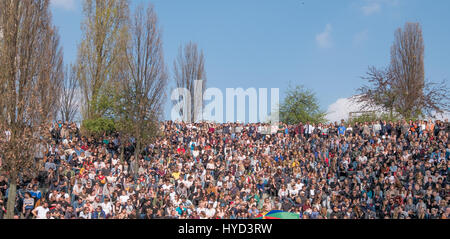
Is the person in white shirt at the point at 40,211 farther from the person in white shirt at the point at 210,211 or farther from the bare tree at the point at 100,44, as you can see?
the bare tree at the point at 100,44

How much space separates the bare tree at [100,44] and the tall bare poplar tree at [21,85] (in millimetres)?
13189

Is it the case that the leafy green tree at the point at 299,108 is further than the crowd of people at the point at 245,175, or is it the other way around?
the leafy green tree at the point at 299,108

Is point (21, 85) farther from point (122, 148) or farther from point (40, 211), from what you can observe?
point (122, 148)

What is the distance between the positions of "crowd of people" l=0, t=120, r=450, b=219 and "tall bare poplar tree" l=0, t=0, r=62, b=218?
0.96 m

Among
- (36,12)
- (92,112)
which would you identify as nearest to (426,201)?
(36,12)

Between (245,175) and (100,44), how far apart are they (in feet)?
57.7

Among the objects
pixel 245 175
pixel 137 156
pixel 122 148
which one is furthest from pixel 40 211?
pixel 245 175

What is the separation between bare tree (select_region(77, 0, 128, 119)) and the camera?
32.1 metres

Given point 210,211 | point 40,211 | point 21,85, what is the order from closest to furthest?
point 40,211
point 21,85
point 210,211

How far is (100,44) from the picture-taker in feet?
105

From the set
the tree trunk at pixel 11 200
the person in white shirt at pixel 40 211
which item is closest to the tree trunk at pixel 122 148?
the tree trunk at pixel 11 200

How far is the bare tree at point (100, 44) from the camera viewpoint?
105 feet
